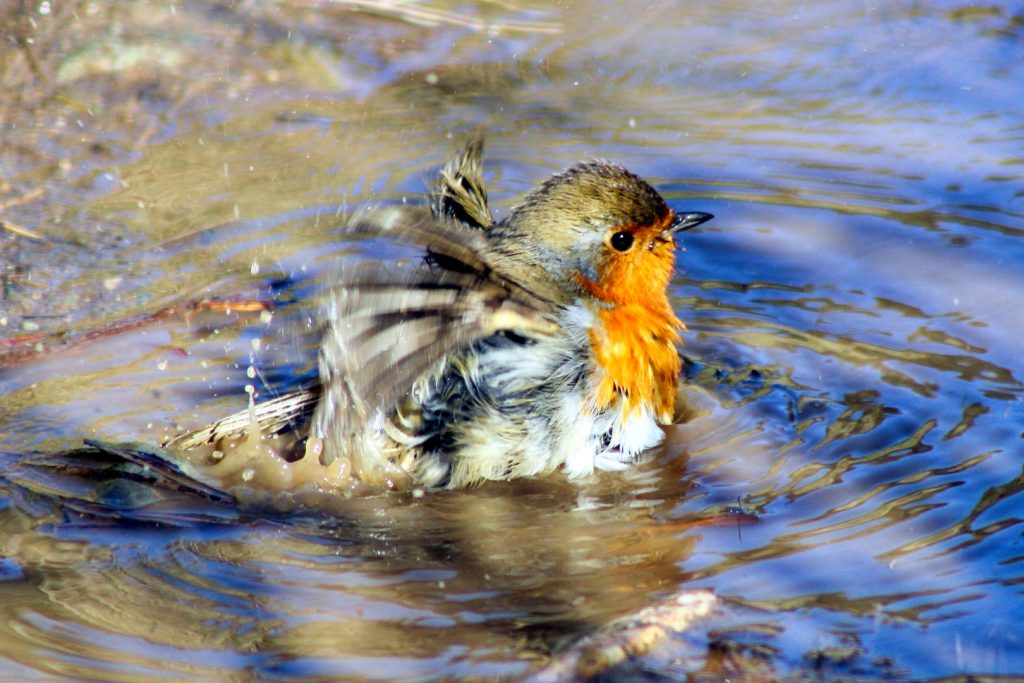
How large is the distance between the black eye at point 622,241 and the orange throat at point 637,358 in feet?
0.71

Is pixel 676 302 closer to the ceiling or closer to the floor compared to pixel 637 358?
closer to the floor

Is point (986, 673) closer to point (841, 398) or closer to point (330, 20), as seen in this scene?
point (841, 398)

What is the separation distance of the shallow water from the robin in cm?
18

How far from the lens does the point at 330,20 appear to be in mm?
8555

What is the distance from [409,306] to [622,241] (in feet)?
3.64

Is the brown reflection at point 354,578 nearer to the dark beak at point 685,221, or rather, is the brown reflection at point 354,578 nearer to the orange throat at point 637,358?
the orange throat at point 637,358

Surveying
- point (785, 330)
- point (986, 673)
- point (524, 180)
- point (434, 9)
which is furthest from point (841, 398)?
point (434, 9)

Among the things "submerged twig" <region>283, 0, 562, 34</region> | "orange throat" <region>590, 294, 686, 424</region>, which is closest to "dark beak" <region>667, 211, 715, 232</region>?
"orange throat" <region>590, 294, 686, 424</region>

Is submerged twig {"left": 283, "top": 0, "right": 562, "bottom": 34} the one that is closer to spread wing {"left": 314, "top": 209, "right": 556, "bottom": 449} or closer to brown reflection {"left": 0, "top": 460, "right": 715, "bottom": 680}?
spread wing {"left": 314, "top": 209, "right": 556, "bottom": 449}

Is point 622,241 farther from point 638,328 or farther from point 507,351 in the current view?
point 507,351

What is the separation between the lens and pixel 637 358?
15.8 feet

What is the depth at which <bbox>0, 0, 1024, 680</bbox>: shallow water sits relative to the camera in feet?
11.8

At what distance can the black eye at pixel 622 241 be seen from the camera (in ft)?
16.0

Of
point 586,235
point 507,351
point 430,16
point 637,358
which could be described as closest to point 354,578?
point 507,351
